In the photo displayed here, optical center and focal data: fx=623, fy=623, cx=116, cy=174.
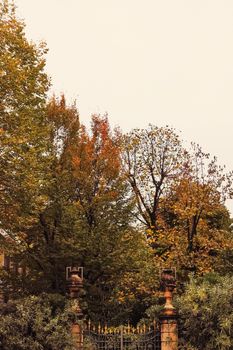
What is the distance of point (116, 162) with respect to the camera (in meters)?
27.8

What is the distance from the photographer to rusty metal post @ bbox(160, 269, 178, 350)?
19531 mm

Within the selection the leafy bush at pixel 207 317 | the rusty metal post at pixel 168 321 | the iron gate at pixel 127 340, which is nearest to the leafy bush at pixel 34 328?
the iron gate at pixel 127 340

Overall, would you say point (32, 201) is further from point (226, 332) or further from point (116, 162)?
point (226, 332)

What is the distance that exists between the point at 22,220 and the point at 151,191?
51.0 ft

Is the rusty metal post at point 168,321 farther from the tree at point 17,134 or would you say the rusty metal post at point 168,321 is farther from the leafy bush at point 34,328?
the tree at point 17,134

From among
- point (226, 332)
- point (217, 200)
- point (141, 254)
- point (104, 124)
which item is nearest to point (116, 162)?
point (104, 124)

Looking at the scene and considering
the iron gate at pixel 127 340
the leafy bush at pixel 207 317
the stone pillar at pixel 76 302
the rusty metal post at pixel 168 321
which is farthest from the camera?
the stone pillar at pixel 76 302

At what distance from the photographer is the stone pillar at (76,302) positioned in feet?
68.2

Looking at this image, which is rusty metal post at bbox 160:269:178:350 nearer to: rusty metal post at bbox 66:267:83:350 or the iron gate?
the iron gate

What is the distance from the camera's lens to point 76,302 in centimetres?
2112

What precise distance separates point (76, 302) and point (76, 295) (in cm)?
48

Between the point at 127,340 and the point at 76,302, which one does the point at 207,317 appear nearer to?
the point at 127,340

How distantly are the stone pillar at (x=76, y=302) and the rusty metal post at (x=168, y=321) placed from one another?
9.62 ft

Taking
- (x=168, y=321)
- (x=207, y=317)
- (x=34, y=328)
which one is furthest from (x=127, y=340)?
(x=34, y=328)
